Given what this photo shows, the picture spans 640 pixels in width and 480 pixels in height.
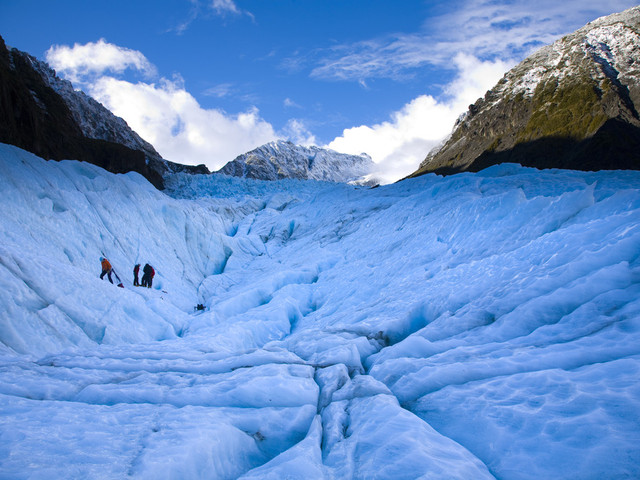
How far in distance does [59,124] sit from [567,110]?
7423 cm

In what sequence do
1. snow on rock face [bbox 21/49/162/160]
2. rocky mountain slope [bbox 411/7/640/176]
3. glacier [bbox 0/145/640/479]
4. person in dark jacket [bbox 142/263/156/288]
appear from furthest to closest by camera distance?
rocky mountain slope [bbox 411/7/640/176] → snow on rock face [bbox 21/49/162/160] → person in dark jacket [bbox 142/263/156/288] → glacier [bbox 0/145/640/479]

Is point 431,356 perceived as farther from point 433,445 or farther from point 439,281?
point 439,281

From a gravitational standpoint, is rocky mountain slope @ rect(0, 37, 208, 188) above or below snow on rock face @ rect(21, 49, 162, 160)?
below

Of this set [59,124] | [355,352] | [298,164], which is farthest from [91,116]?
[298,164]

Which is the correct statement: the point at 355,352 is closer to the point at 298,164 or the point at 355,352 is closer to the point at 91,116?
the point at 91,116

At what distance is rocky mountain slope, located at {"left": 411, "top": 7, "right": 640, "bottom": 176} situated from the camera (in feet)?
178

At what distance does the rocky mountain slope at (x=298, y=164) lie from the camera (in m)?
85.8

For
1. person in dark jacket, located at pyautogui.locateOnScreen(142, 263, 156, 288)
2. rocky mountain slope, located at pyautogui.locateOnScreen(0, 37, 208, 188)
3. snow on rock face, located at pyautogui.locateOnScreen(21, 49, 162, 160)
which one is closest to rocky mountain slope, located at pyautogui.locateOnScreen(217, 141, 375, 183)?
rocky mountain slope, located at pyautogui.locateOnScreen(0, 37, 208, 188)

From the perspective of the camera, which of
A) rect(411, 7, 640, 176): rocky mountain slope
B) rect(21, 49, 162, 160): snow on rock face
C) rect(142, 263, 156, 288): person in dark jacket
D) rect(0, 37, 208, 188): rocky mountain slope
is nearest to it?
rect(142, 263, 156, 288): person in dark jacket

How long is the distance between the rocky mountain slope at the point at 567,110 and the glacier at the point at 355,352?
50.3m

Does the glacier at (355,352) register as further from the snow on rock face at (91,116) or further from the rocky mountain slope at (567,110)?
the rocky mountain slope at (567,110)

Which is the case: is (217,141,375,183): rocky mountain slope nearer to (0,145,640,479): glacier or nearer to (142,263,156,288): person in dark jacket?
(142,263,156,288): person in dark jacket

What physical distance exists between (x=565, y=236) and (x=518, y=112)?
267 feet

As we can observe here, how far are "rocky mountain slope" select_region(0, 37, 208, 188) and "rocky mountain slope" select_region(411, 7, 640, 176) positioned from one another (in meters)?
53.0
